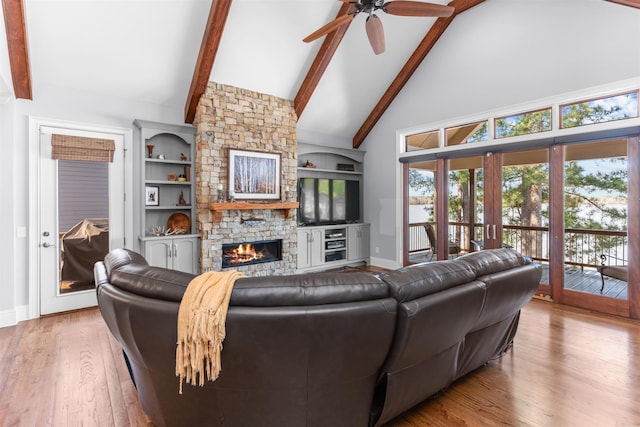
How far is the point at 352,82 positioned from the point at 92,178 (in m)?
4.50

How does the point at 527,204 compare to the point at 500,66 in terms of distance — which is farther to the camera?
the point at 500,66

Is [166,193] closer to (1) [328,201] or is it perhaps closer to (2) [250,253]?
(2) [250,253]

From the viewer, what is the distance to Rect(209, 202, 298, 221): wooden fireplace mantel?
4.81 metres

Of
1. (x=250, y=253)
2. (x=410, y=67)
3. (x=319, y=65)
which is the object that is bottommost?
(x=250, y=253)

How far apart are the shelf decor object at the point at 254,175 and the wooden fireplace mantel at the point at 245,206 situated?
0.21m

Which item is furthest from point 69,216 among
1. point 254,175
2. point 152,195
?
point 254,175

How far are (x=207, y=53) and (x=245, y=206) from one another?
2.22 m

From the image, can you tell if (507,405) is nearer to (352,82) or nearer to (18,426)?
(18,426)

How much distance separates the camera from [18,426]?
1.93 meters

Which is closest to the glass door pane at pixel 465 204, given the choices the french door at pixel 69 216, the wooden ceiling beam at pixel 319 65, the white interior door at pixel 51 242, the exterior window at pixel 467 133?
the exterior window at pixel 467 133

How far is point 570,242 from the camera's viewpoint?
4.29 metres

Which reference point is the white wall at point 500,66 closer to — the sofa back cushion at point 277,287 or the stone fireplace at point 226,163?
the stone fireplace at point 226,163

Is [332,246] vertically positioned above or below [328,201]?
below

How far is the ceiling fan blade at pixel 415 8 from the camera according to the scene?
3193 millimetres
